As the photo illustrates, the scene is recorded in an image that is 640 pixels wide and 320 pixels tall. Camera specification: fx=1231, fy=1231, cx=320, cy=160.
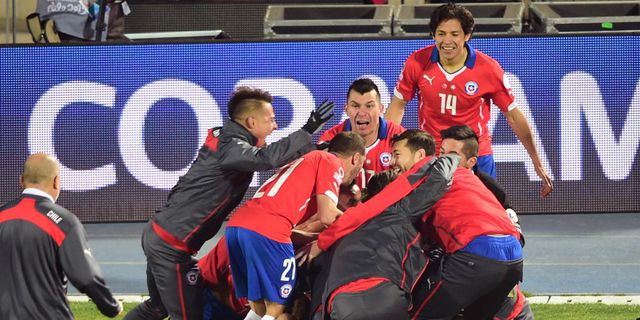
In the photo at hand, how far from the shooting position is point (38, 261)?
5516 mm

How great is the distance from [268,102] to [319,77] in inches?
184

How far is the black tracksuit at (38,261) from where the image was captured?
5.50 m

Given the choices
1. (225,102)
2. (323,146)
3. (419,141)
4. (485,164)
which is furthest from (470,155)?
(225,102)

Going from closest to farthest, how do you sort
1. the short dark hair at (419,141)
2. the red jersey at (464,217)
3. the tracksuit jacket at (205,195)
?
the red jersey at (464,217) < the short dark hair at (419,141) < the tracksuit jacket at (205,195)

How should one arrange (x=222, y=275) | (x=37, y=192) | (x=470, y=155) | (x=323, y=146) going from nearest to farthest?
(x=37, y=192) → (x=470, y=155) → (x=323, y=146) → (x=222, y=275)

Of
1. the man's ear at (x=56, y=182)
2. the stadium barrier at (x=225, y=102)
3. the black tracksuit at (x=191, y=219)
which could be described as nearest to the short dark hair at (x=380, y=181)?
the black tracksuit at (x=191, y=219)

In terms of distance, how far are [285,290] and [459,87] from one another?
7.98 ft

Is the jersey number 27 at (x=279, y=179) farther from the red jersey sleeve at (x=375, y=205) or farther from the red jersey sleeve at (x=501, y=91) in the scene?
the red jersey sleeve at (x=501, y=91)

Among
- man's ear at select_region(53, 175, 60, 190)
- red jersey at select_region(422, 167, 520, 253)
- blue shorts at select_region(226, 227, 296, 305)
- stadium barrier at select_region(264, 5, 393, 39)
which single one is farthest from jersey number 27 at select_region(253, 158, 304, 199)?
stadium barrier at select_region(264, 5, 393, 39)

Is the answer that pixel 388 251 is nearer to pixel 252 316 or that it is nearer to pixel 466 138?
pixel 252 316

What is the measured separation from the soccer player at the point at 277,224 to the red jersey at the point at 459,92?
1.84 meters

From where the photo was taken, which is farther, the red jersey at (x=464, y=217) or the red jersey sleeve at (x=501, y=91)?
the red jersey sleeve at (x=501, y=91)

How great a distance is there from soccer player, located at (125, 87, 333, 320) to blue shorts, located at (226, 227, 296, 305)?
28 centimetres

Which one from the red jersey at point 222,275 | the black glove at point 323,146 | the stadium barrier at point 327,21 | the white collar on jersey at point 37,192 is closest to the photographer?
the white collar on jersey at point 37,192
